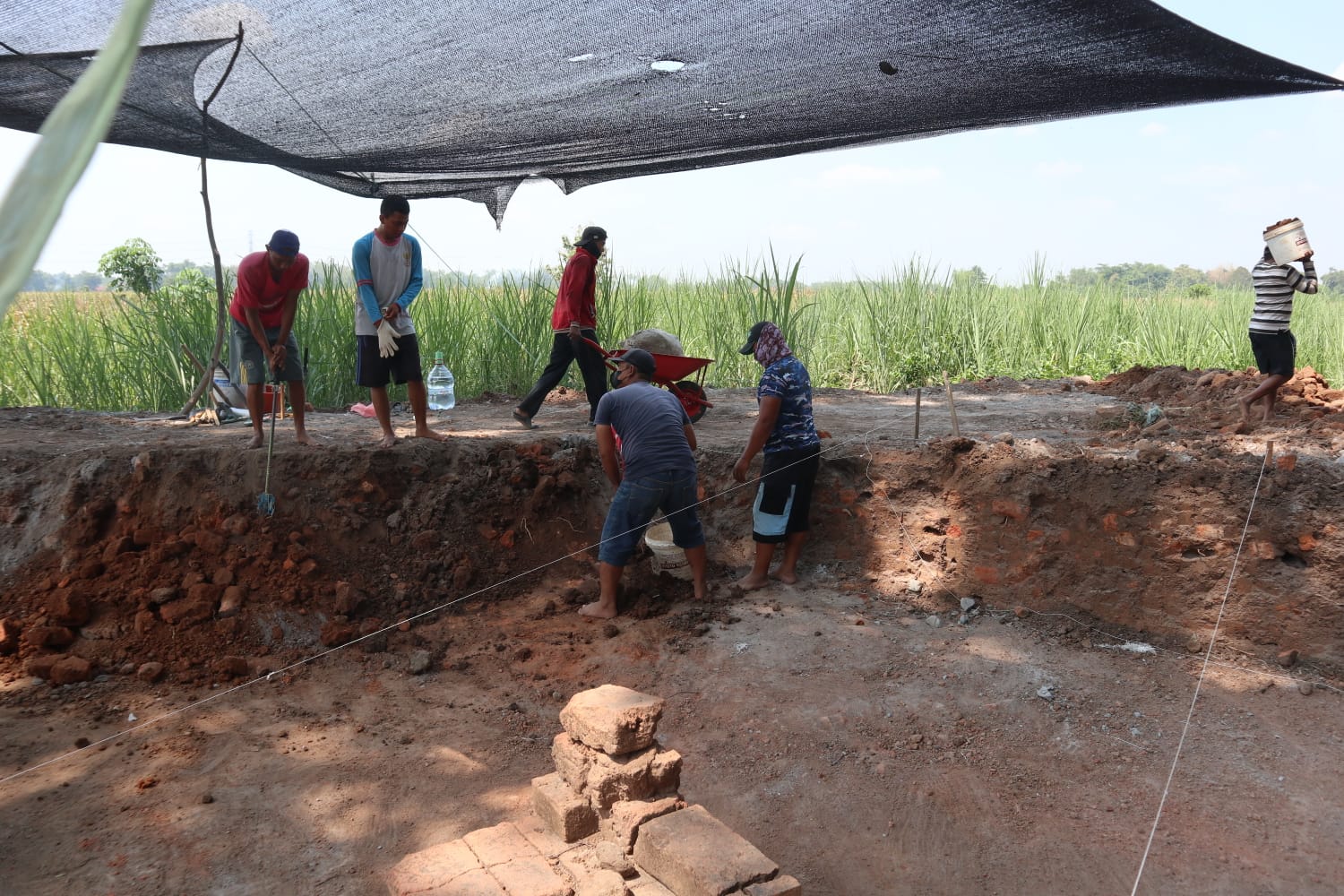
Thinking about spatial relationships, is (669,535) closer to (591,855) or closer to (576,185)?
(576,185)

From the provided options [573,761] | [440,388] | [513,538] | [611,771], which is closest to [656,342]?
[513,538]

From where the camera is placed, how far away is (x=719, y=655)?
413 centimetres

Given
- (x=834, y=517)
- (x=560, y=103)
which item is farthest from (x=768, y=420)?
(x=560, y=103)

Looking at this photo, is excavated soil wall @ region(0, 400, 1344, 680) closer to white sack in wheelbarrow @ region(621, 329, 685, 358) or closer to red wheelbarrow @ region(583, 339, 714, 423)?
red wheelbarrow @ region(583, 339, 714, 423)

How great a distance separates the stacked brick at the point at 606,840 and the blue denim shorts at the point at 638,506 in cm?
172

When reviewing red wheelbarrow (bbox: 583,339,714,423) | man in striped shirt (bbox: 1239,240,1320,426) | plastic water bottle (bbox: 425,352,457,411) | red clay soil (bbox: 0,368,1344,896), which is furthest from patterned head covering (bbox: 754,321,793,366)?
plastic water bottle (bbox: 425,352,457,411)

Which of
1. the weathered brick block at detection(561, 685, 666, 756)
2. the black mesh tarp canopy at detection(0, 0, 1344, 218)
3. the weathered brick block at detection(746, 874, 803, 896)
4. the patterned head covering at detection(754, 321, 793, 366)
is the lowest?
the weathered brick block at detection(746, 874, 803, 896)

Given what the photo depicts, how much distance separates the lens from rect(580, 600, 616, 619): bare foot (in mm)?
4500

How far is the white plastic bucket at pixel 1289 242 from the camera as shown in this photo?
5.07 m

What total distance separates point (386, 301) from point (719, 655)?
2528mm

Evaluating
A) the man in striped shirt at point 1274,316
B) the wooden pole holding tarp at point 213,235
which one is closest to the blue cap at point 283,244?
the wooden pole holding tarp at point 213,235

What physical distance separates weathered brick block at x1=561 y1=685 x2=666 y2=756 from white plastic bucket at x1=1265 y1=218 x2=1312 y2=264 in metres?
4.70

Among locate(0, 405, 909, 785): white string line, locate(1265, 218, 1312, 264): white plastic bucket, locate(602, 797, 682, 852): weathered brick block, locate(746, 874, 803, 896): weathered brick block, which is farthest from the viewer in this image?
locate(1265, 218, 1312, 264): white plastic bucket

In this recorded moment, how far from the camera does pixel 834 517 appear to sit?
497 centimetres
